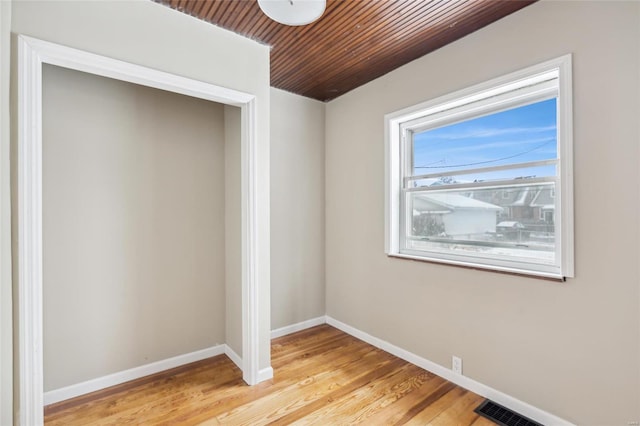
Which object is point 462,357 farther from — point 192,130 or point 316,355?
point 192,130

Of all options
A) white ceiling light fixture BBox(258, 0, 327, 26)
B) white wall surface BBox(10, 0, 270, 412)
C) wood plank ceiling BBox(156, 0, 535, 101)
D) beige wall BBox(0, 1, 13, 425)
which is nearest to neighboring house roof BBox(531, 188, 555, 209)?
wood plank ceiling BBox(156, 0, 535, 101)

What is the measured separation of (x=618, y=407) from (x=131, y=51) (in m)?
3.45

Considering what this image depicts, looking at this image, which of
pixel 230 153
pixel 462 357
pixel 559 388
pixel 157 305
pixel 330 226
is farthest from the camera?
pixel 330 226

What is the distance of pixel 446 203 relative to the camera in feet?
8.66

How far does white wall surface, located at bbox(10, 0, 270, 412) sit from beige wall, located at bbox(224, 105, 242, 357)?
0.97 feet

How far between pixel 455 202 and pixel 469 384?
1391 mm

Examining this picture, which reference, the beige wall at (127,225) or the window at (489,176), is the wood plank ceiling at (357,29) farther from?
the beige wall at (127,225)

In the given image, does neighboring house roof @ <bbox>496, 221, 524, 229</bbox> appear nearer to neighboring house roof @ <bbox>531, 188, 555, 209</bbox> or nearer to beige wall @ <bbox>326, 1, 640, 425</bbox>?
neighboring house roof @ <bbox>531, 188, 555, 209</bbox>

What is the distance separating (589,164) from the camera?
5.69 ft

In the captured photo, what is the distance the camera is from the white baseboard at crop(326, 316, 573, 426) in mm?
1902

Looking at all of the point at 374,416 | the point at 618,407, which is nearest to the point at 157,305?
the point at 374,416

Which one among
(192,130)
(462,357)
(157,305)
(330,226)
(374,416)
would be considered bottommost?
(374,416)

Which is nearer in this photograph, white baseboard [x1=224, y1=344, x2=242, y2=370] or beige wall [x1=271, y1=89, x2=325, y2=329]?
white baseboard [x1=224, y1=344, x2=242, y2=370]

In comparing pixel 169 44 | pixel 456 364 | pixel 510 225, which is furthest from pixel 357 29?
pixel 456 364
